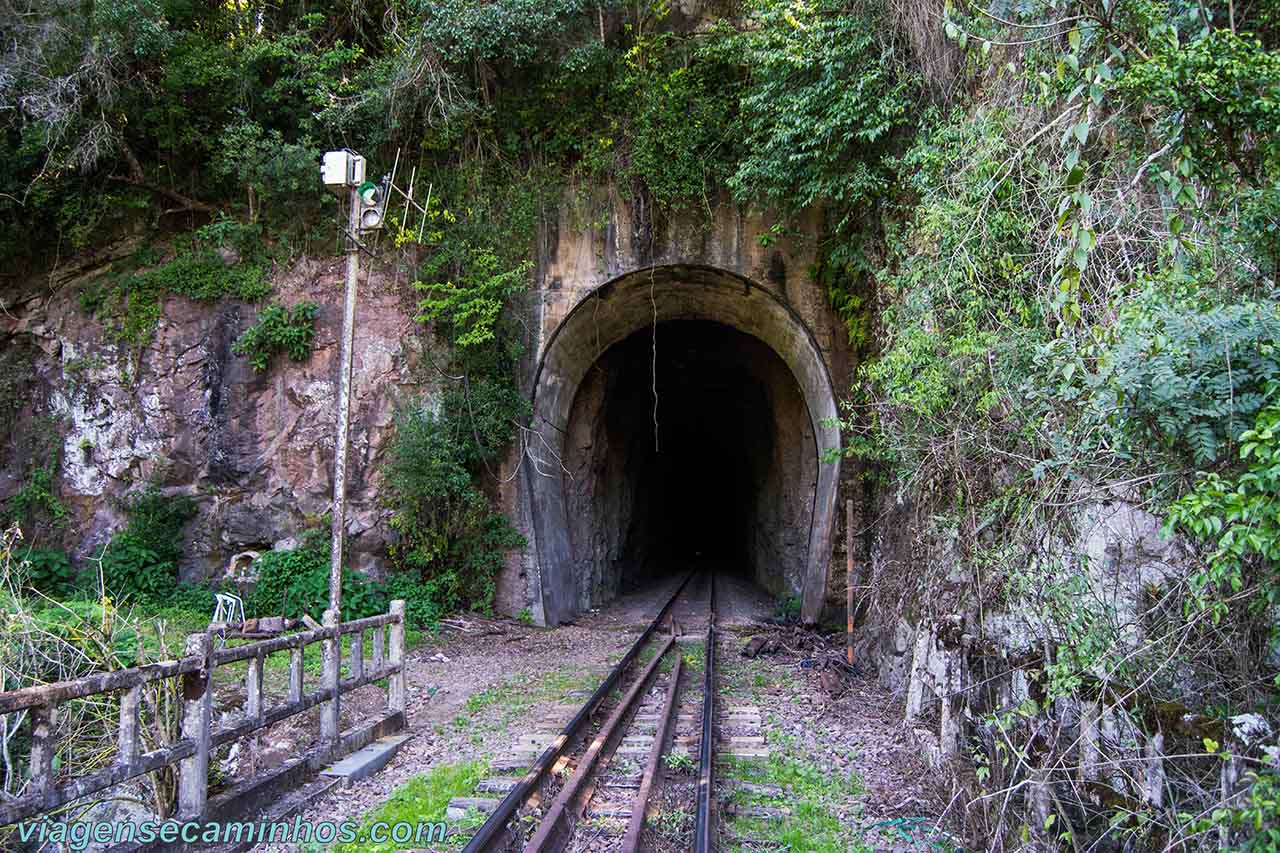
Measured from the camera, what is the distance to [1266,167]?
11.7ft

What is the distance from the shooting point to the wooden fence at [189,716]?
3.25 meters

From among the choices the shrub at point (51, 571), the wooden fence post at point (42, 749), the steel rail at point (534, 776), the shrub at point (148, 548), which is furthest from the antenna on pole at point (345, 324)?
the shrub at point (51, 571)

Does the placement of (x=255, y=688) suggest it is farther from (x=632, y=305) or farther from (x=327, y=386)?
(x=632, y=305)

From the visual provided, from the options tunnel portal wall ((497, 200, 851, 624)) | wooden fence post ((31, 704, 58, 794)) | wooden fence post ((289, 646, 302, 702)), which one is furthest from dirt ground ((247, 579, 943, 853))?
wooden fence post ((31, 704, 58, 794))

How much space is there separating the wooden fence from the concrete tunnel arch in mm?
5770

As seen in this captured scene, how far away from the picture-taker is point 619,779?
5.16 metres

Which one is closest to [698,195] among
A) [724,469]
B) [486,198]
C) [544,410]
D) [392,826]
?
[486,198]

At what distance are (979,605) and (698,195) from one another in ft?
26.6

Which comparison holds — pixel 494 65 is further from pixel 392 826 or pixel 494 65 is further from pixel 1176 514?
pixel 1176 514

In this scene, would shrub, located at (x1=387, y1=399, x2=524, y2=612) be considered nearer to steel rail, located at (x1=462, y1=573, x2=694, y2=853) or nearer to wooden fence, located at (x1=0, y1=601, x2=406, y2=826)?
steel rail, located at (x1=462, y1=573, x2=694, y2=853)

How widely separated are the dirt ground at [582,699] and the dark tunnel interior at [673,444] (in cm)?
374

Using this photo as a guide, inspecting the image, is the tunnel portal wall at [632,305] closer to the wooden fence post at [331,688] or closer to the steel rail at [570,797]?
the steel rail at [570,797]

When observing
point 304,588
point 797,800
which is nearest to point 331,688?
point 797,800

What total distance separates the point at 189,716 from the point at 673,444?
68.9 feet
